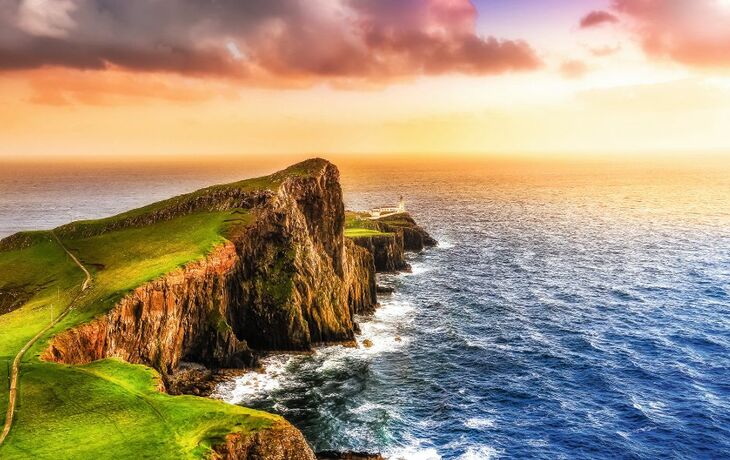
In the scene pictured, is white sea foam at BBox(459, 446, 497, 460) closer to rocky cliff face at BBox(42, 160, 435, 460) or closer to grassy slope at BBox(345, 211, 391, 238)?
rocky cliff face at BBox(42, 160, 435, 460)

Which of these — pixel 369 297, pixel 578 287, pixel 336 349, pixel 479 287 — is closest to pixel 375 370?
pixel 336 349

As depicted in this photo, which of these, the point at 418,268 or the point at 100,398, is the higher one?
the point at 100,398

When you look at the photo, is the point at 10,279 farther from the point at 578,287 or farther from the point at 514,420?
the point at 578,287

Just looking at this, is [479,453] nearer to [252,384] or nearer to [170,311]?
[252,384]

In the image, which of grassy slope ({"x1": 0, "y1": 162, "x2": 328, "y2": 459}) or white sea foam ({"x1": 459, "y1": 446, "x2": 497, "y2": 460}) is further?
white sea foam ({"x1": 459, "y1": 446, "x2": 497, "y2": 460})

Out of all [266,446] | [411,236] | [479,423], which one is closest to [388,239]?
[411,236]

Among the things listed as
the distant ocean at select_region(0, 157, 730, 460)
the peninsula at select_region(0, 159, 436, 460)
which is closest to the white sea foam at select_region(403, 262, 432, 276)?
the distant ocean at select_region(0, 157, 730, 460)
